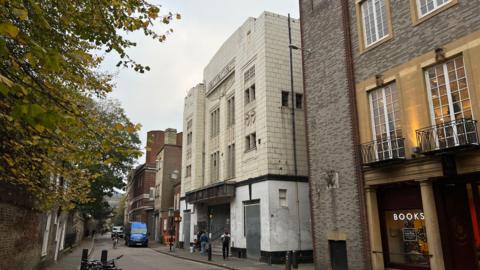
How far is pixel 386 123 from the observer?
559 inches

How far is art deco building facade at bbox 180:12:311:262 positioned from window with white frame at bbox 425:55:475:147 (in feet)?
34.0

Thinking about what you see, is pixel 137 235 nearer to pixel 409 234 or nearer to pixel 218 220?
pixel 218 220

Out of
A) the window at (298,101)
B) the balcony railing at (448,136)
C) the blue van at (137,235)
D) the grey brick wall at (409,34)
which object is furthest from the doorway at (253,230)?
the blue van at (137,235)

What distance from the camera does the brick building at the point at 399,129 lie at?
1178 cm

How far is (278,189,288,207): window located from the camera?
21203 mm

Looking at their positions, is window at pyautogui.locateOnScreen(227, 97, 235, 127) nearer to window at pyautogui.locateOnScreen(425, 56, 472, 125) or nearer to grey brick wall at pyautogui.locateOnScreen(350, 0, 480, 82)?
grey brick wall at pyautogui.locateOnScreen(350, 0, 480, 82)

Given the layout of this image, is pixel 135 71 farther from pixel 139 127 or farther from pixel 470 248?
pixel 470 248

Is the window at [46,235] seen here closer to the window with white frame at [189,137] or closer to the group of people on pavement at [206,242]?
the group of people on pavement at [206,242]

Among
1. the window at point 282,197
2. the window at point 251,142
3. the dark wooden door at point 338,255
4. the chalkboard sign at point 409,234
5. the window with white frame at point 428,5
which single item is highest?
the window with white frame at point 428,5

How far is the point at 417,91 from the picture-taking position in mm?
12961

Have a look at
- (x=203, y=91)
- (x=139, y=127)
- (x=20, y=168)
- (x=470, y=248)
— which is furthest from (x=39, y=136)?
(x=203, y=91)

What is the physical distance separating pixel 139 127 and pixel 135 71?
2.05 metres

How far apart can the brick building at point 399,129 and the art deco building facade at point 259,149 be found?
13.0ft

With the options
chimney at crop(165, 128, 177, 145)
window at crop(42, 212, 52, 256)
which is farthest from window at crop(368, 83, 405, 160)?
chimney at crop(165, 128, 177, 145)
